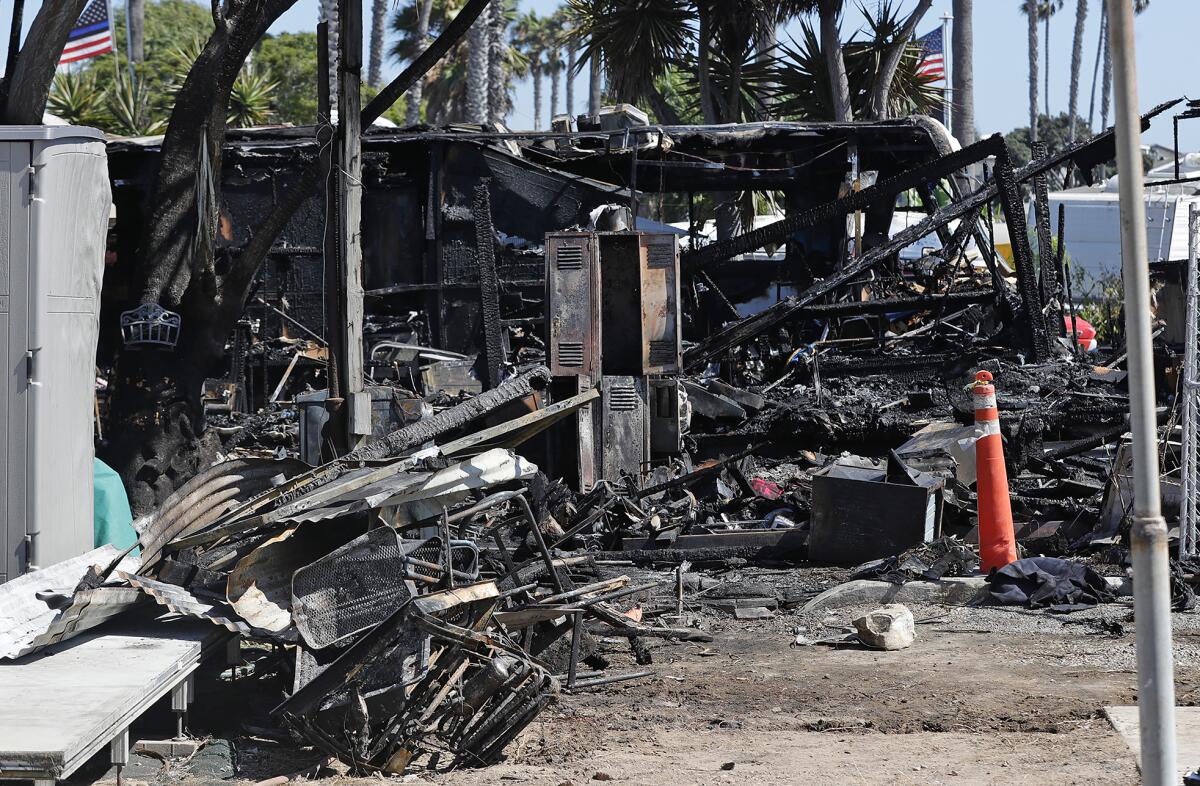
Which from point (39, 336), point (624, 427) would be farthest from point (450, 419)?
point (39, 336)

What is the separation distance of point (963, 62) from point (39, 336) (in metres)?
28.8

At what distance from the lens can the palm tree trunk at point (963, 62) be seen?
30.4m

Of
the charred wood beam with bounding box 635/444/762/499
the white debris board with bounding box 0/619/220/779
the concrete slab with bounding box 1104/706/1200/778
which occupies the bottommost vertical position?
the concrete slab with bounding box 1104/706/1200/778

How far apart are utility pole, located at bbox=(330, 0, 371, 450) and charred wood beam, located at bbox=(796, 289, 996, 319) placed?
732cm

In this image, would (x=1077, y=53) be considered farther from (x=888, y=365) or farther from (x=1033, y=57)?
(x=888, y=365)

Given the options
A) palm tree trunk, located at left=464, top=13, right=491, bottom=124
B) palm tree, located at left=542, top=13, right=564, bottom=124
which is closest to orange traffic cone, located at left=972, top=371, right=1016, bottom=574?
palm tree trunk, located at left=464, top=13, right=491, bottom=124

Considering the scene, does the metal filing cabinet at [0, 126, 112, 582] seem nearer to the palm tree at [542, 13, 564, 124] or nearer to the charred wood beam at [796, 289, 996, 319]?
the charred wood beam at [796, 289, 996, 319]

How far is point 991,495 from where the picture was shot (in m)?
7.04

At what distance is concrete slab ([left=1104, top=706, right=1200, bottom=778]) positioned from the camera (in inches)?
160

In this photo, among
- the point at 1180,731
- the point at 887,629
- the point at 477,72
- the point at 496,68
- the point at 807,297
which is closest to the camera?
the point at 1180,731

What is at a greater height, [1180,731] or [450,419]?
[450,419]

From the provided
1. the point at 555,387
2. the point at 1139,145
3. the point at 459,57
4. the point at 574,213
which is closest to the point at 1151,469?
the point at 1139,145

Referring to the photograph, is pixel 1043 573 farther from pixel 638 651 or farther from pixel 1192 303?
pixel 638 651

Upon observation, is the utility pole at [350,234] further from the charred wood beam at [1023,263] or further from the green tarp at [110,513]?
the charred wood beam at [1023,263]
